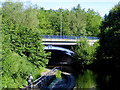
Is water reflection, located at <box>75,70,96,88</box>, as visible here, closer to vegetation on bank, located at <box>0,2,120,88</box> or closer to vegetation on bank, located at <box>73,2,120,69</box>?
vegetation on bank, located at <box>73,2,120,69</box>

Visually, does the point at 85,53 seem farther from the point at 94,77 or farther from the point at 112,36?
the point at 112,36

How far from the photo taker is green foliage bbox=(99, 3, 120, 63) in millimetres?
15344

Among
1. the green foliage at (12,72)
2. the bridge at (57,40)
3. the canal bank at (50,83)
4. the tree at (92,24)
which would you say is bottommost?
the canal bank at (50,83)

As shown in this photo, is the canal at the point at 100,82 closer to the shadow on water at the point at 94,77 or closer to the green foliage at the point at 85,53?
the shadow on water at the point at 94,77

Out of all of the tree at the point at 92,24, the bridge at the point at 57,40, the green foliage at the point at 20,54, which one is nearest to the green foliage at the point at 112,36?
the green foliage at the point at 20,54

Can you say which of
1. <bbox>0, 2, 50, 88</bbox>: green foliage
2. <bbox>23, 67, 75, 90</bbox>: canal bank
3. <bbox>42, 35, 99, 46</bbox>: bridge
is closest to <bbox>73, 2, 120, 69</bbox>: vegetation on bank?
<bbox>42, 35, 99, 46</bbox>: bridge

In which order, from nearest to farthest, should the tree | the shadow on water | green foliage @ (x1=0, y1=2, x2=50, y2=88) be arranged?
1. green foliage @ (x1=0, y1=2, x2=50, y2=88)
2. the shadow on water
3. the tree

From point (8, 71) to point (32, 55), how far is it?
604 cm

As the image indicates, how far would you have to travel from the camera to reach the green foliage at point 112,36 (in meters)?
15.3

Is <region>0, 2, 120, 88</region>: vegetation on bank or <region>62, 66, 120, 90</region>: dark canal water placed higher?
<region>0, 2, 120, 88</region>: vegetation on bank

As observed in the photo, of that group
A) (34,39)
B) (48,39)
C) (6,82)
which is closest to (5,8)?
(48,39)

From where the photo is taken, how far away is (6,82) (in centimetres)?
1283

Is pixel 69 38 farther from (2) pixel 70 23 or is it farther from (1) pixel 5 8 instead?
(2) pixel 70 23

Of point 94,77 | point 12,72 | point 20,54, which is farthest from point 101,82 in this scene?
point 12,72
